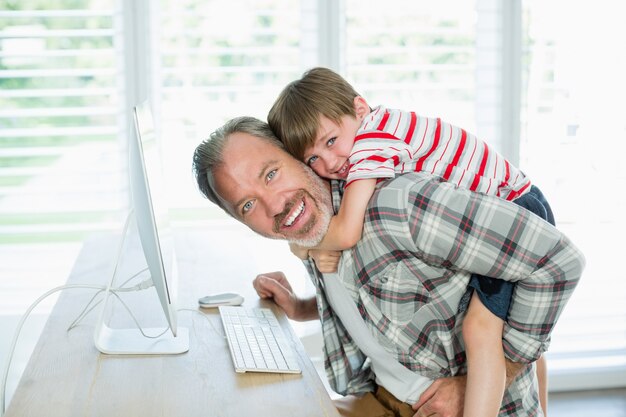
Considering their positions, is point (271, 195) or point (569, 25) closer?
point (271, 195)

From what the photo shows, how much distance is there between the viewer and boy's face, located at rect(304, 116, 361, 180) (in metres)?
1.88

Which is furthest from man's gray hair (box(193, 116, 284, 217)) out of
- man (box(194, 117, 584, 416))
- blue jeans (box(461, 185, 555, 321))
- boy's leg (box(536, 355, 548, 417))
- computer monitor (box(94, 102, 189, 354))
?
boy's leg (box(536, 355, 548, 417))

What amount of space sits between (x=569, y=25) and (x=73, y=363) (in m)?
2.74

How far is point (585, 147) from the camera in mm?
3639

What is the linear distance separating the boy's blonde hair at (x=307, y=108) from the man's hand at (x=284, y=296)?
1.23 feet

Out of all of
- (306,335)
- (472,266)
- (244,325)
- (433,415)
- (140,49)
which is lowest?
(306,335)

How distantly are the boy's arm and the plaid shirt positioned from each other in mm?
23

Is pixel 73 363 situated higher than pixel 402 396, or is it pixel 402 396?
pixel 73 363

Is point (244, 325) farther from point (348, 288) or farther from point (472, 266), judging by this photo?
point (472, 266)

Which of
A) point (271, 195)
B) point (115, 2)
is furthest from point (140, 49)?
point (271, 195)

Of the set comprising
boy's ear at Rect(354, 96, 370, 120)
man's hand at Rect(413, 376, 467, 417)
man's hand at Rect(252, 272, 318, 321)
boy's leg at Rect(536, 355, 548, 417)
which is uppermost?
boy's ear at Rect(354, 96, 370, 120)

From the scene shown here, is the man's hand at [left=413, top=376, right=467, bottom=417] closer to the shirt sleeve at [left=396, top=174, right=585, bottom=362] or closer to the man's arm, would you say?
the man's arm

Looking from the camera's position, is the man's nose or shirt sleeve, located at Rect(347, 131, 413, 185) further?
the man's nose

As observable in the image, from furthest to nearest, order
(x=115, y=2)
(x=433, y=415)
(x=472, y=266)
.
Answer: (x=115, y=2) → (x=433, y=415) → (x=472, y=266)
